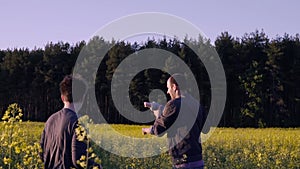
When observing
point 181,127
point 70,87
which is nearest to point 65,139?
point 70,87

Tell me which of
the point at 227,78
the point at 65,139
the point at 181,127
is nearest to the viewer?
the point at 65,139

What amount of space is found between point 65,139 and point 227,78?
47.4 meters

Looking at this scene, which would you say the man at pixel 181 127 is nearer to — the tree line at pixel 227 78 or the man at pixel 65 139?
the man at pixel 65 139

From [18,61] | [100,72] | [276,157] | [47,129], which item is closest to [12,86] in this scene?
[18,61]

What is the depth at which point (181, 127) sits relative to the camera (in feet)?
18.2

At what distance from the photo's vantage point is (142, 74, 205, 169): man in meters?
5.50

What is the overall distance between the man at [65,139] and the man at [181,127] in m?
1.24

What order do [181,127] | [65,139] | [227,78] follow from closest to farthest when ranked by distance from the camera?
[65,139]
[181,127]
[227,78]

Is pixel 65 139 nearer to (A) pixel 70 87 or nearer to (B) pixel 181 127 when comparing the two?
(A) pixel 70 87

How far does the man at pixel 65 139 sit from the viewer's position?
4323 mm

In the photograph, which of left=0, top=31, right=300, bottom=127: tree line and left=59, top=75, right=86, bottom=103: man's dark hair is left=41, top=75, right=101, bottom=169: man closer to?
left=59, top=75, right=86, bottom=103: man's dark hair

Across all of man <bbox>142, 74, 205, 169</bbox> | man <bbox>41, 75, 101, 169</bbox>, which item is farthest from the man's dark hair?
man <bbox>142, 74, 205, 169</bbox>

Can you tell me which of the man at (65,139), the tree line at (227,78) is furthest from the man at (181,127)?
the tree line at (227,78)

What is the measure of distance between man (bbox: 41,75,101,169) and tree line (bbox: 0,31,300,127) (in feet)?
130
